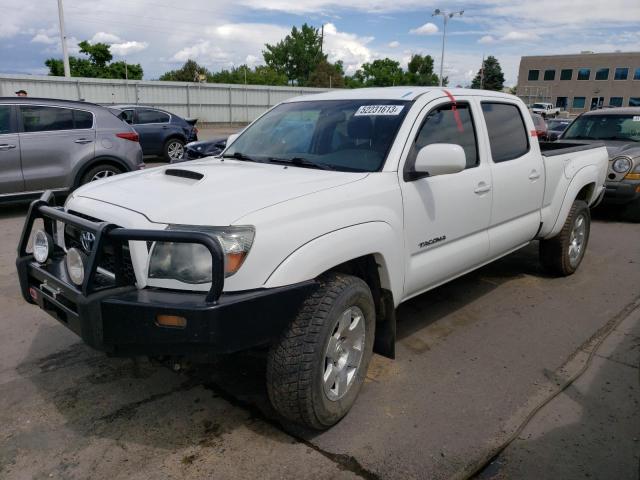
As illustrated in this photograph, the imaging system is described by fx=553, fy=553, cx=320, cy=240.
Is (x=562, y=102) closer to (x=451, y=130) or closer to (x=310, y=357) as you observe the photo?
(x=451, y=130)

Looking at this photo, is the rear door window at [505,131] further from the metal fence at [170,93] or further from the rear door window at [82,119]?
the metal fence at [170,93]

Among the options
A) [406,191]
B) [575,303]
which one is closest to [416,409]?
[406,191]

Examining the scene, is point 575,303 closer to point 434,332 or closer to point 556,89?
point 434,332

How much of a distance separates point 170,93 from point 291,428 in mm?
30178

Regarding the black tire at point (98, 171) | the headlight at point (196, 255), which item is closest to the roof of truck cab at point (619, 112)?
the black tire at point (98, 171)

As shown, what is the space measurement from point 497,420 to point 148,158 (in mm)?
15402

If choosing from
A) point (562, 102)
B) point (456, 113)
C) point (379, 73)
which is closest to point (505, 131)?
point (456, 113)

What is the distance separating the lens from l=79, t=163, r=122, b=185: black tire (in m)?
8.38

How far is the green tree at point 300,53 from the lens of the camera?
80.6m

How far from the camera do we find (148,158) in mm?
16781

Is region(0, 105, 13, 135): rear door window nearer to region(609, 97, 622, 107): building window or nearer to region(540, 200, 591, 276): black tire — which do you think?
region(540, 200, 591, 276): black tire

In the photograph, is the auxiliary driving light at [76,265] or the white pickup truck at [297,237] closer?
the white pickup truck at [297,237]

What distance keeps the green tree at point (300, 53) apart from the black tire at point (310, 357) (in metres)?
80.0

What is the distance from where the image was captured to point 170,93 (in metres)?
30.6
